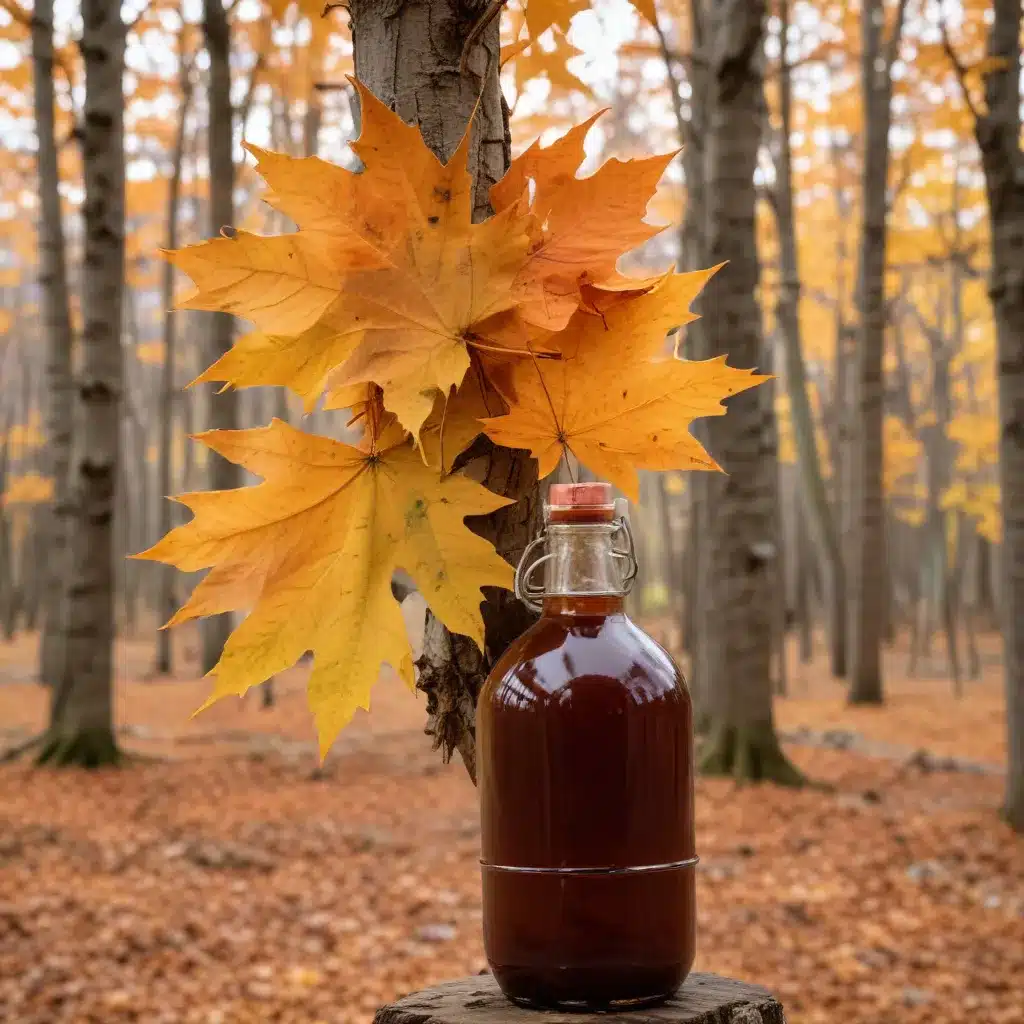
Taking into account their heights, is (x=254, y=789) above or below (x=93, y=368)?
below

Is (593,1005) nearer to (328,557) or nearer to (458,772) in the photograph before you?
(328,557)

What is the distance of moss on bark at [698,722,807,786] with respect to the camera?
7.23 m

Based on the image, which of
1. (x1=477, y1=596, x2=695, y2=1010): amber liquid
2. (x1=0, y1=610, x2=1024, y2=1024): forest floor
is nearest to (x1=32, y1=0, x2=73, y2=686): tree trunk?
(x1=0, y1=610, x2=1024, y2=1024): forest floor

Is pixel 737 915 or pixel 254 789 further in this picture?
pixel 254 789

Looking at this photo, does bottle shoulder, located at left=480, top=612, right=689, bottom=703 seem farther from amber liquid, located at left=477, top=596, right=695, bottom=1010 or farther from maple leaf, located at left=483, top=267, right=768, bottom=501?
maple leaf, located at left=483, top=267, right=768, bottom=501

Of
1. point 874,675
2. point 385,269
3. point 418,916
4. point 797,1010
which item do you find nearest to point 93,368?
point 418,916

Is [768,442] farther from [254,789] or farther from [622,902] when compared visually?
[622,902]

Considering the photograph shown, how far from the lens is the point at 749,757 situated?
23.8ft

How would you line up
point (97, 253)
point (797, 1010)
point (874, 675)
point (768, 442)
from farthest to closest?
1. point (874, 675)
2. point (97, 253)
3. point (768, 442)
4. point (797, 1010)

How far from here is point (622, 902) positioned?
97 cm

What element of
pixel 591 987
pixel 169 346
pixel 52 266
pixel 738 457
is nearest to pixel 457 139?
pixel 591 987

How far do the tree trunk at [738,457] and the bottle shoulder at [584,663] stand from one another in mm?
6054

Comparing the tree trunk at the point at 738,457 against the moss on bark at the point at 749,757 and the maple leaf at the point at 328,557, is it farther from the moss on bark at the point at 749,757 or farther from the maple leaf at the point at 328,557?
the maple leaf at the point at 328,557

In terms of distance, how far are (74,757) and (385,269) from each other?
25.7ft
